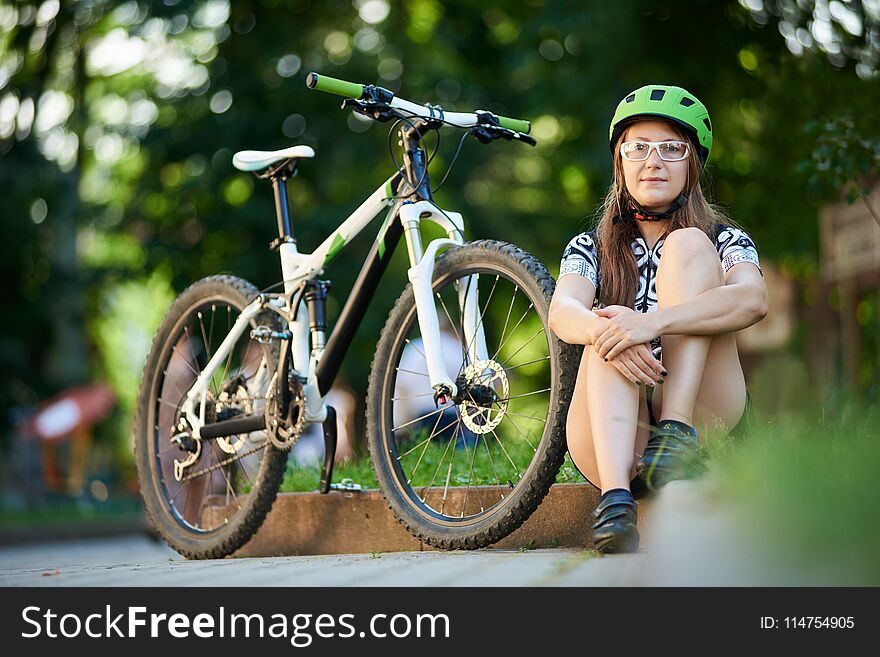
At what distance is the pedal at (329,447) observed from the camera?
15.8 feet

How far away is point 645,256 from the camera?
405 centimetres

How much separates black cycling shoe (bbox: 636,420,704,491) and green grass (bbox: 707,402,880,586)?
0.19m

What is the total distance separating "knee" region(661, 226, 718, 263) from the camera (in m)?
3.69

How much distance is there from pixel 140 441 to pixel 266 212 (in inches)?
332

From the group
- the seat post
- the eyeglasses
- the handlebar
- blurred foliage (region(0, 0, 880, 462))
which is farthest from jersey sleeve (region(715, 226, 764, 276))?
blurred foliage (region(0, 0, 880, 462))

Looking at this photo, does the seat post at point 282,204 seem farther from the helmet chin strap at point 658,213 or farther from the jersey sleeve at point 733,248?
the jersey sleeve at point 733,248

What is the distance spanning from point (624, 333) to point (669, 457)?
363mm

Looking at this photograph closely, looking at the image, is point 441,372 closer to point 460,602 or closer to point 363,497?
point 363,497

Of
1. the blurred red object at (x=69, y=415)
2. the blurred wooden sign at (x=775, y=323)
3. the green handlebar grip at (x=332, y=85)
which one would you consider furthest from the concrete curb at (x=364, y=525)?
the blurred wooden sign at (x=775, y=323)

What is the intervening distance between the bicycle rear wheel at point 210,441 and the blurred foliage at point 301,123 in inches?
228

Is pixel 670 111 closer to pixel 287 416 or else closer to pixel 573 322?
pixel 573 322

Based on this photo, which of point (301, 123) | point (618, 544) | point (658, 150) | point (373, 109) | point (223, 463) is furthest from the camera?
point (301, 123)

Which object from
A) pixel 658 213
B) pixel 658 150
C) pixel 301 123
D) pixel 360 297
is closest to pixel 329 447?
pixel 360 297

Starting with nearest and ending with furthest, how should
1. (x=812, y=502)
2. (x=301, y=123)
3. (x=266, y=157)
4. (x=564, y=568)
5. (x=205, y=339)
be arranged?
(x=812, y=502), (x=564, y=568), (x=266, y=157), (x=205, y=339), (x=301, y=123)
